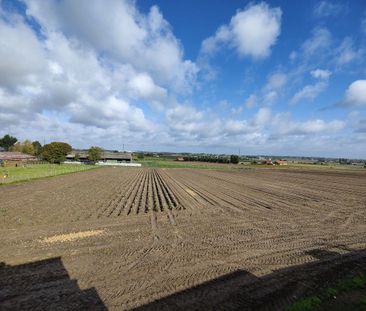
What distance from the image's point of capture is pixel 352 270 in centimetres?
794

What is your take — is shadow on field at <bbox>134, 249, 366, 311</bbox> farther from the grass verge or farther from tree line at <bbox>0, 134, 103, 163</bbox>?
tree line at <bbox>0, 134, 103, 163</bbox>

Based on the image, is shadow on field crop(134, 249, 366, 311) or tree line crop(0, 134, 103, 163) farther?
tree line crop(0, 134, 103, 163)

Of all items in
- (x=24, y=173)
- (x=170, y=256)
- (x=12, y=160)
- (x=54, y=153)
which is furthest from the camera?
(x=54, y=153)

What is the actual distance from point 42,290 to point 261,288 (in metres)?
5.11

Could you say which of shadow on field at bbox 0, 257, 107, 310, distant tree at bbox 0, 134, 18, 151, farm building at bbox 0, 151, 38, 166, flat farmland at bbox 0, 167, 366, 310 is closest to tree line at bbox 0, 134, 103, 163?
distant tree at bbox 0, 134, 18, 151

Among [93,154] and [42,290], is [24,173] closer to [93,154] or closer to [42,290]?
[42,290]

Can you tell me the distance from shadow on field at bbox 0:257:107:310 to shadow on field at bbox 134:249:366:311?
1.46m

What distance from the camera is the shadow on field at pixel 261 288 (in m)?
6.02

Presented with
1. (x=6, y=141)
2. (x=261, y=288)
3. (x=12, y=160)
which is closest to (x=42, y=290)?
(x=261, y=288)

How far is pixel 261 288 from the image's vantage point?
6820mm

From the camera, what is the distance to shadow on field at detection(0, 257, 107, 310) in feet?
19.9

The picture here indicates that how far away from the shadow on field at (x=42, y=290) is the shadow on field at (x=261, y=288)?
57.4 inches

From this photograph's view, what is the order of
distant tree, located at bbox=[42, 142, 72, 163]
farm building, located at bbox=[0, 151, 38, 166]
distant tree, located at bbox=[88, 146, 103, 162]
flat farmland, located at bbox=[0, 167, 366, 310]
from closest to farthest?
1. flat farmland, located at bbox=[0, 167, 366, 310]
2. farm building, located at bbox=[0, 151, 38, 166]
3. distant tree, located at bbox=[42, 142, 72, 163]
4. distant tree, located at bbox=[88, 146, 103, 162]

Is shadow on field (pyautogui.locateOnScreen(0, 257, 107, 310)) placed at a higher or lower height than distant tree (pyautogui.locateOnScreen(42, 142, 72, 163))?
lower
